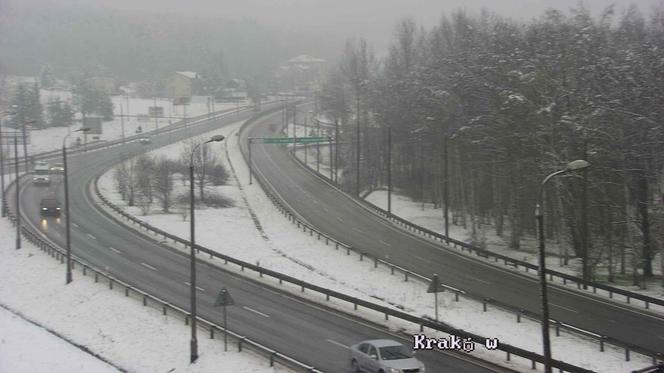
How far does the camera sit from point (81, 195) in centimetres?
6825

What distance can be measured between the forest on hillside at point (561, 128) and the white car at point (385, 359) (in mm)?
19674

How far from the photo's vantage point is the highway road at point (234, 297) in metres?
24.0

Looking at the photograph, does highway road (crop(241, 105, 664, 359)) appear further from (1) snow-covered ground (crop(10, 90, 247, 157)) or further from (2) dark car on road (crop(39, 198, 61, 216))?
(1) snow-covered ground (crop(10, 90, 247, 157))

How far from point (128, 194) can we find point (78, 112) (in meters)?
72.3

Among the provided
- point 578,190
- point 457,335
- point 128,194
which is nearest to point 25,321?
point 457,335

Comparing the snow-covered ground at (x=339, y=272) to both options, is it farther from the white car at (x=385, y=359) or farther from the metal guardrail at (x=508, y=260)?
the metal guardrail at (x=508, y=260)

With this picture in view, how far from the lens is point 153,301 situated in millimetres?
31562

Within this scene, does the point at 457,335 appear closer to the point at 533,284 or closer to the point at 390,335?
the point at 390,335

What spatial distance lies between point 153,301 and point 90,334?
11.5 ft

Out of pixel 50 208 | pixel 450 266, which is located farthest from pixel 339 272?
pixel 50 208

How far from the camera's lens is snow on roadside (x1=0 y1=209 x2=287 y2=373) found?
24172 millimetres

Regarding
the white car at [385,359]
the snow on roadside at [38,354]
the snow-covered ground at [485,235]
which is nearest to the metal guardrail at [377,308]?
the white car at [385,359]

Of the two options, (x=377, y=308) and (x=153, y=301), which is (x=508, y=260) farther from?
(x=153, y=301)

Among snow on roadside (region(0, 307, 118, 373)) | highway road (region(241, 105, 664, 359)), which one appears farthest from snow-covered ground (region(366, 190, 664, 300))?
snow on roadside (region(0, 307, 118, 373))
